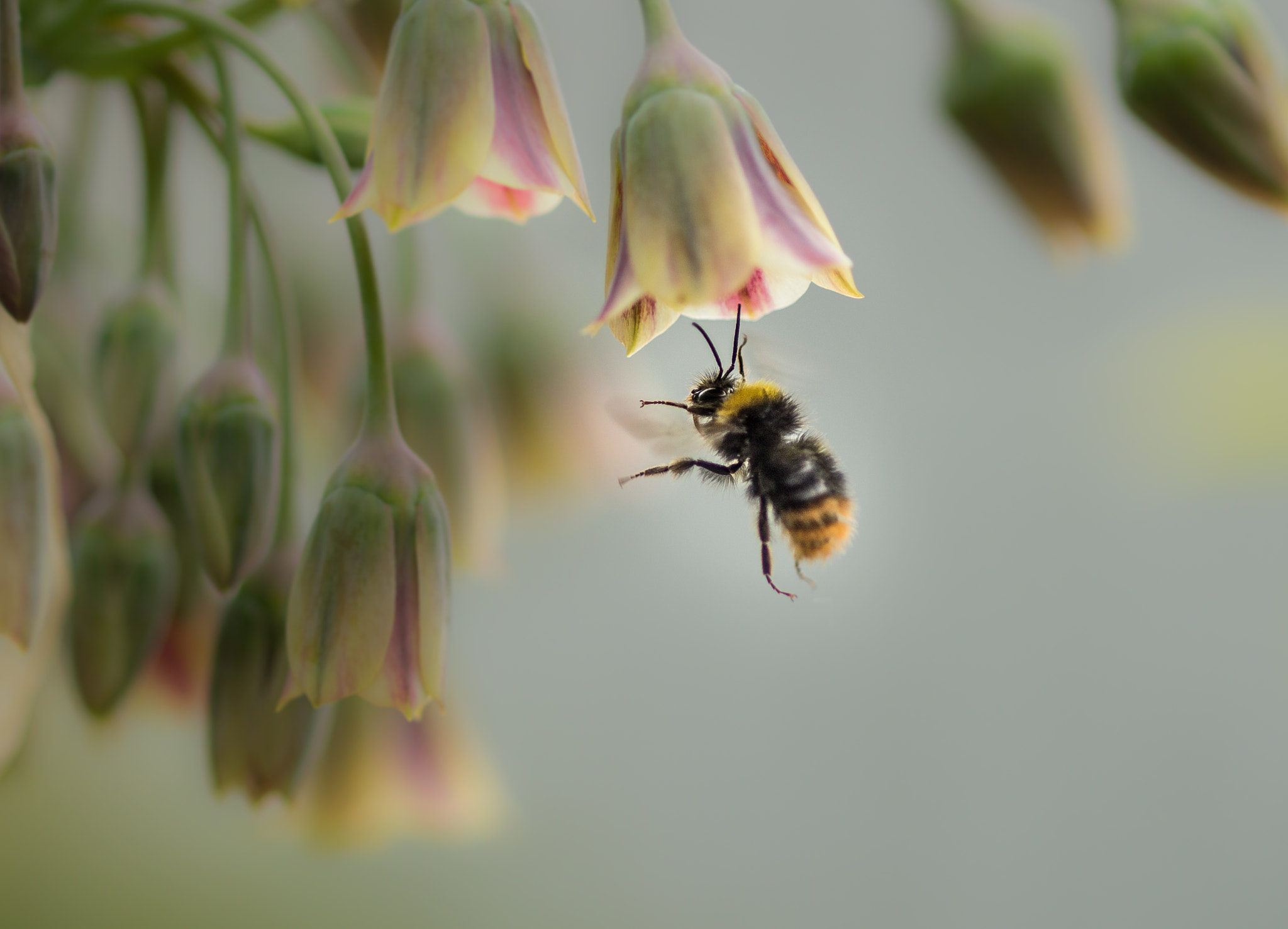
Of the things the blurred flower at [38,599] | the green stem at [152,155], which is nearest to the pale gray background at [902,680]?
the green stem at [152,155]

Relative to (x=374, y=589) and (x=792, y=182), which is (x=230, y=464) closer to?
(x=374, y=589)

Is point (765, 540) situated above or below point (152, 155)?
below

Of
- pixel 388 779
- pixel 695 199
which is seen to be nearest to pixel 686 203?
pixel 695 199

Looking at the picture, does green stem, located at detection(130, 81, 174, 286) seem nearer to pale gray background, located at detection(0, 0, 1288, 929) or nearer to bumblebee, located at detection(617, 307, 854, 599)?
bumblebee, located at detection(617, 307, 854, 599)

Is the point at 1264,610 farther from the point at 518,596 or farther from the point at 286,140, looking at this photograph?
the point at 286,140

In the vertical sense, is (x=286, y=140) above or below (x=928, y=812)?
above

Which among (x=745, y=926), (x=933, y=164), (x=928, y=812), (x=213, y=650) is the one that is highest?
(x=933, y=164)

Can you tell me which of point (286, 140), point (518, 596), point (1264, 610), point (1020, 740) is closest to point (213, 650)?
point (286, 140)

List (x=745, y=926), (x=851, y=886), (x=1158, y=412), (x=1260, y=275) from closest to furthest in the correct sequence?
1. (x=1158, y=412)
2. (x=1260, y=275)
3. (x=745, y=926)
4. (x=851, y=886)
